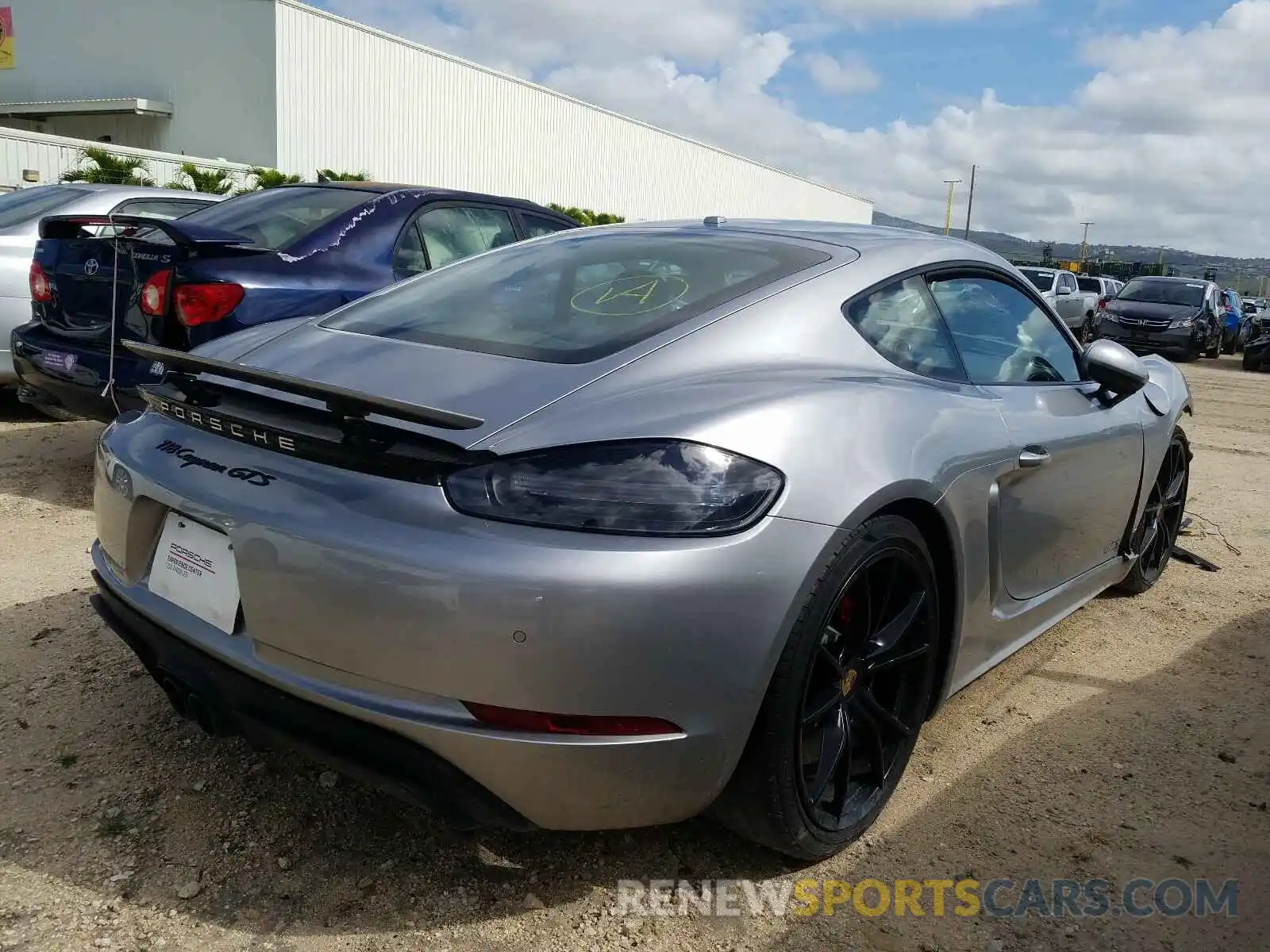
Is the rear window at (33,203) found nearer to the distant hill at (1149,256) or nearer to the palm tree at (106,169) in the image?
the palm tree at (106,169)

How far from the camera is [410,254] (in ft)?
16.4

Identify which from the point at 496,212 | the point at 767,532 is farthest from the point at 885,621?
the point at 496,212

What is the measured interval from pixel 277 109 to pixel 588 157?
14600 mm

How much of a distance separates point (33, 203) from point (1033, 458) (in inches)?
241

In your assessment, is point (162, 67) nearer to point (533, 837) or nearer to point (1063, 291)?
point (1063, 291)

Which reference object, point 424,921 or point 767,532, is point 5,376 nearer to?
point 424,921

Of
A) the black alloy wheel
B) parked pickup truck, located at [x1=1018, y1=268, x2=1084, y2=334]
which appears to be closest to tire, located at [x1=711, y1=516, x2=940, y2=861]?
the black alloy wheel

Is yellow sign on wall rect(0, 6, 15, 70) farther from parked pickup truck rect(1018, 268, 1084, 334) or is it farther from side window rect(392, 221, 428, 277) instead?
side window rect(392, 221, 428, 277)

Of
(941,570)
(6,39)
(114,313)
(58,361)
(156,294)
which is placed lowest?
(941,570)

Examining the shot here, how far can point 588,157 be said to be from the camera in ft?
129

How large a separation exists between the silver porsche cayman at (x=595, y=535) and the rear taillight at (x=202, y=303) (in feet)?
5.57

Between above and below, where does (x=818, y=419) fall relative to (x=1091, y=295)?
below

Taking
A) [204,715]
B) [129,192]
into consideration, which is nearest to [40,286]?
[129,192]

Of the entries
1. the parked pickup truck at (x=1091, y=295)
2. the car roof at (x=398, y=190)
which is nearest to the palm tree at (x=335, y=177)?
the car roof at (x=398, y=190)
